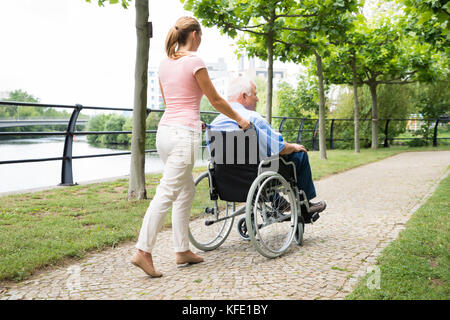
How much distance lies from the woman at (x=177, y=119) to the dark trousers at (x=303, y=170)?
36.7 inches

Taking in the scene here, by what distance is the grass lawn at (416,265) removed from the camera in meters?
2.51

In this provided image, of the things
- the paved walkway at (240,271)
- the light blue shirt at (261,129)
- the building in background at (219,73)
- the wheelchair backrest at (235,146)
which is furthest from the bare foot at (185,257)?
the building in background at (219,73)

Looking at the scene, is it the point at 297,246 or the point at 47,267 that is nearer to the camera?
the point at 47,267

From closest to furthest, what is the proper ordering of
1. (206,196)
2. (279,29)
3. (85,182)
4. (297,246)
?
(297,246) → (206,196) → (85,182) → (279,29)

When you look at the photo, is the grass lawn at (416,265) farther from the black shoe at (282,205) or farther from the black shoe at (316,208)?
the black shoe at (282,205)

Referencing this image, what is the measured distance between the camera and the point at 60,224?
4.26 m

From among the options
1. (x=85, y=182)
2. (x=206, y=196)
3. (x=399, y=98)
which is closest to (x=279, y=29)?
(x=85, y=182)

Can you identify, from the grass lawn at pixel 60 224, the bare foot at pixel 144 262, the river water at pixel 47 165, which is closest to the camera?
the bare foot at pixel 144 262

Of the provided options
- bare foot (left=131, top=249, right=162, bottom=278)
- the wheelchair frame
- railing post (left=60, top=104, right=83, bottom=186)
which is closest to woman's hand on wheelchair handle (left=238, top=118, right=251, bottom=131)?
the wheelchair frame

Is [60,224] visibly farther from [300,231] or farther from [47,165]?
[47,165]
